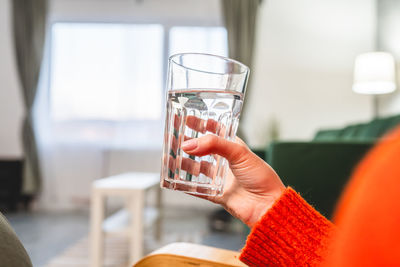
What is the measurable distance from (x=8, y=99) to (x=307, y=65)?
3.76 m

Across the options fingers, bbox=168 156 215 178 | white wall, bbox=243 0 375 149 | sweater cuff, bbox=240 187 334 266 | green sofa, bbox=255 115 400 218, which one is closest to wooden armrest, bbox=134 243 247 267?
sweater cuff, bbox=240 187 334 266

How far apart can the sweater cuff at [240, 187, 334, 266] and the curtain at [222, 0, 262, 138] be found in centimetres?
361

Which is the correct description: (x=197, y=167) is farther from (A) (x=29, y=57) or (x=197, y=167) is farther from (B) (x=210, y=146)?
(A) (x=29, y=57)

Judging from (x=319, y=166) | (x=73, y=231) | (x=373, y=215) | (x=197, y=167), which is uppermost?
(x=373, y=215)

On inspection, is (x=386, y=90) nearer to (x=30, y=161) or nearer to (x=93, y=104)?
(x=93, y=104)

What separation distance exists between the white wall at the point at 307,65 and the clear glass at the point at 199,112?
3.61 metres

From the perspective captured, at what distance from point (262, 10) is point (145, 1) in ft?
4.84

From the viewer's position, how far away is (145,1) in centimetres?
441

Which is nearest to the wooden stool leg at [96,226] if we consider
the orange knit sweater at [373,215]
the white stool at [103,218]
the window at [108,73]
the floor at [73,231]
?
the white stool at [103,218]

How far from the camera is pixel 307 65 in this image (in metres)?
4.26

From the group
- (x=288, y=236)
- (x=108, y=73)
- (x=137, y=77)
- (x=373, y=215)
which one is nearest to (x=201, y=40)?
(x=137, y=77)

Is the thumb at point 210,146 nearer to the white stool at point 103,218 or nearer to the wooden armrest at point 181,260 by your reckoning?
the wooden armrest at point 181,260

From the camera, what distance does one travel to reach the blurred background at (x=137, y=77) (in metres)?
4.19

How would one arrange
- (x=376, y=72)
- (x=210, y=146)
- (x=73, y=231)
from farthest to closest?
(x=73, y=231), (x=376, y=72), (x=210, y=146)
